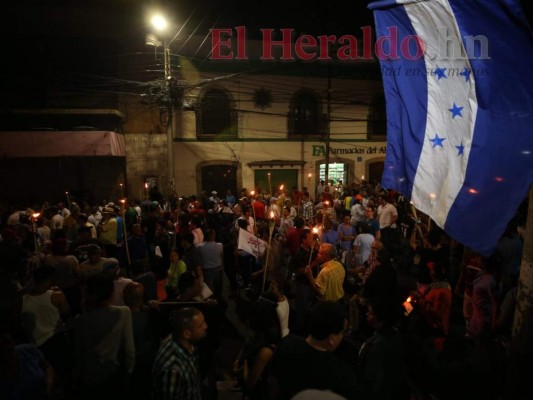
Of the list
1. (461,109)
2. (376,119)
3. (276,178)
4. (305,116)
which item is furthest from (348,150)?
(461,109)

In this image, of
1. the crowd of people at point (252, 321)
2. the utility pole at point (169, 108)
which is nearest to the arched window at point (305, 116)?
the utility pole at point (169, 108)

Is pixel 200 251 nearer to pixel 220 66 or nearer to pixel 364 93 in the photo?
pixel 220 66

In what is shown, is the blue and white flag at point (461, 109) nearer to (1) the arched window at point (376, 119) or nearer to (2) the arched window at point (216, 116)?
(2) the arched window at point (216, 116)

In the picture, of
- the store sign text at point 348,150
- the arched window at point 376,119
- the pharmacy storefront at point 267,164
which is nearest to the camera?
the pharmacy storefront at point 267,164

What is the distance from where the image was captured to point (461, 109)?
2.97 meters

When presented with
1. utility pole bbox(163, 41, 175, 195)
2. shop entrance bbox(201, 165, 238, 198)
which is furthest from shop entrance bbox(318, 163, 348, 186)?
utility pole bbox(163, 41, 175, 195)

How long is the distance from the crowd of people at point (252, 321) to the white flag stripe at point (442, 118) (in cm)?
104

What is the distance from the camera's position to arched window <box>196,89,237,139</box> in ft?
64.8

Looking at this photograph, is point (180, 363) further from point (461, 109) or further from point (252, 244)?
point (252, 244)

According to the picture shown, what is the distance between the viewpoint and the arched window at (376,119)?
22750 mm

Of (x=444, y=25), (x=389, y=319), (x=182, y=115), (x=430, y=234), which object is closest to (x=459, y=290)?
(x=430, y=234)

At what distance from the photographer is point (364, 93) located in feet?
73.9

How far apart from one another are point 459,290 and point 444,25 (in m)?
4.83

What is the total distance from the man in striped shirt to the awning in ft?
48.1
